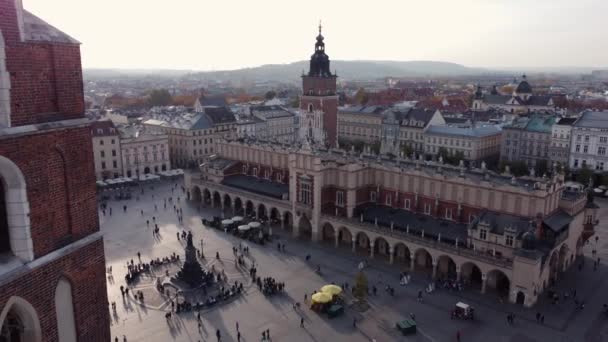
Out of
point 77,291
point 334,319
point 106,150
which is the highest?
point 77,291

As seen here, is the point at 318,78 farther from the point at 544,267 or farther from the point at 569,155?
the point at 569,155

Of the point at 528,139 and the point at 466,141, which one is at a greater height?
the point at 528,139

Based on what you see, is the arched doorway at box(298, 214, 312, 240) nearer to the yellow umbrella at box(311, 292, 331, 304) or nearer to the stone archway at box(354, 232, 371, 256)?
the stone archway at box(354, 232, 371, 256)

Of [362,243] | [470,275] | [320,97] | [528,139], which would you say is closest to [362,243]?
[362,243]

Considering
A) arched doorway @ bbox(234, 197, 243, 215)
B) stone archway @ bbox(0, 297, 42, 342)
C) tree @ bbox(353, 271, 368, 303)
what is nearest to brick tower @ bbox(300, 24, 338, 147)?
arched doorway @ bbox(234, 197, 243, 215)

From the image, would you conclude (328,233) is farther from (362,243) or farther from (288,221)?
(288,221)

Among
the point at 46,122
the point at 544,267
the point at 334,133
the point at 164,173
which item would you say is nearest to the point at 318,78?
the point at 334,133
